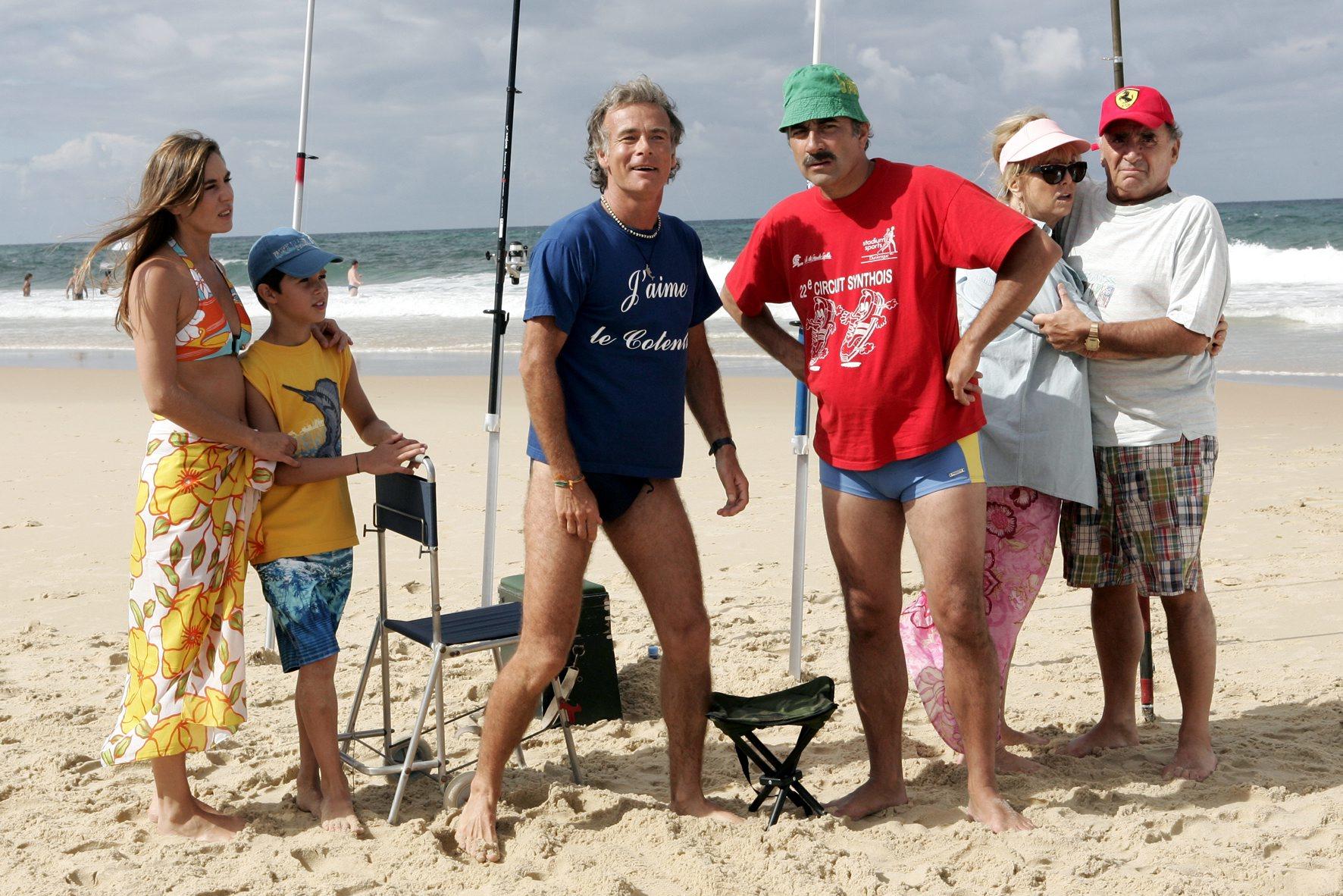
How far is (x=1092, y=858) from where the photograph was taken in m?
2.89

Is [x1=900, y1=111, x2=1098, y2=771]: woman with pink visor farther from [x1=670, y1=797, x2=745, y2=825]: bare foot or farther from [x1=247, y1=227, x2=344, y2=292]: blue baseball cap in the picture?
[x1=247, y1=227, x2=344, y2=292]: blue baseball cap

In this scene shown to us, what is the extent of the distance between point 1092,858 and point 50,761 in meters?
3.03

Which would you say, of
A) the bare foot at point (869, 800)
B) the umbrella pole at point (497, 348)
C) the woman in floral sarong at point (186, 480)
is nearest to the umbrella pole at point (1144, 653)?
the bare foot at point (869, 800)

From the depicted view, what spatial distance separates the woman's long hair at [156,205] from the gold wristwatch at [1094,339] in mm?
2367

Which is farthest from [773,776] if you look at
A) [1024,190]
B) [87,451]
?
[87,451]

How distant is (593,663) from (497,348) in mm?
1243

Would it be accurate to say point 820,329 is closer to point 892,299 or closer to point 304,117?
point 892,299

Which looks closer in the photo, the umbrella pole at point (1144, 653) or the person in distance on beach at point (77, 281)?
the person in distance on beach at point (77, 281)

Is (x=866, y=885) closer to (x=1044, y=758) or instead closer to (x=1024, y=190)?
(x=1044, y=758)

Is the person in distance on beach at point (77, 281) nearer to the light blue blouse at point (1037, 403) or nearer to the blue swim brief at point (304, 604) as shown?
the blue swim brief at point (304, 604)

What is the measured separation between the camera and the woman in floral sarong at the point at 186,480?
3.02 m

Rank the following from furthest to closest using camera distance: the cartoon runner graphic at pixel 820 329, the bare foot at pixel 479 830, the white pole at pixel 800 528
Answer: the white pole at pixel 800 528
the cartoon runner graphic at pixel 820 329
the bare foot at pixel 479 830

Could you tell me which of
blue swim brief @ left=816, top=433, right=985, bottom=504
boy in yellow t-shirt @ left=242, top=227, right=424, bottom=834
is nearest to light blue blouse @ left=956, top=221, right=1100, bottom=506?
blue swim brief @ left=816, top=433, right=985, bottom=504

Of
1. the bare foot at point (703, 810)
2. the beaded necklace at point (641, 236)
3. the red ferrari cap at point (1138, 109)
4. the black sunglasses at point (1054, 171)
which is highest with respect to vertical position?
the red ferrari cap at point (1138, 109)
